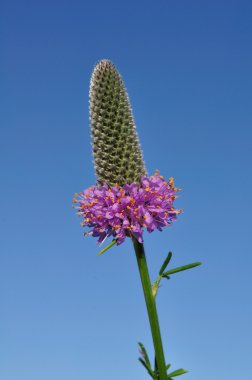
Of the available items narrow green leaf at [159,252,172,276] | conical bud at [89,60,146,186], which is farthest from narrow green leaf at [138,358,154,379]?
conical bud at [89,60,146,186]

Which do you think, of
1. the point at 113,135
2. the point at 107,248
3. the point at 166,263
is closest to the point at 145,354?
the point at 166,263

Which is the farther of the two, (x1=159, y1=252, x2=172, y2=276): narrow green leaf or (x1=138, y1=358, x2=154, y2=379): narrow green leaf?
(x1=159, y1=252, x2=172, y2=276): narrow green leaf

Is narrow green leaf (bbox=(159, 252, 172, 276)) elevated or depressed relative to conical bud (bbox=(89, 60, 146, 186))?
depressed

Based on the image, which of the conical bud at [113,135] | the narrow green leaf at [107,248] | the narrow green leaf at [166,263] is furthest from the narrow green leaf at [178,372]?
the conical bud at [113,135]

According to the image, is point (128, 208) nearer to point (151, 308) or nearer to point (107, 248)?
point (107, 248)

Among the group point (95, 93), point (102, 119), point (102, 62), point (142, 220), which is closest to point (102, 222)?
point (142, 220)

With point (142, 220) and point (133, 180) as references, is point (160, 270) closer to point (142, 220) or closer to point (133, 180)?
point (142, 220)

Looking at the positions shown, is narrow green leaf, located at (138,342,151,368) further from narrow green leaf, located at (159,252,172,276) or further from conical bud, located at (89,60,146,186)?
conical bud, located at (89,60,146,186)
